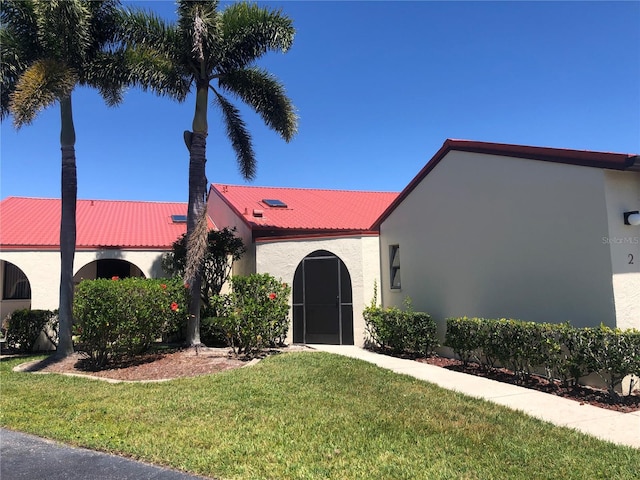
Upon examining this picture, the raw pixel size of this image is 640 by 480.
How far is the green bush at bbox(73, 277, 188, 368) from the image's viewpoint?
30.5ft

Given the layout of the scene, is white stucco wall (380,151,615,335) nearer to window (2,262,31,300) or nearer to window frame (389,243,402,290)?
window frame (389,243,402,290)

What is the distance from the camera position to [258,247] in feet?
46.8

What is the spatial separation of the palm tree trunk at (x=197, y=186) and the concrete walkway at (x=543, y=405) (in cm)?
499

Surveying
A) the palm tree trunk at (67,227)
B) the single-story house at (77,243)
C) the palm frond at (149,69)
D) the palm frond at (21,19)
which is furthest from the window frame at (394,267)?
the palm frond at (21,19)

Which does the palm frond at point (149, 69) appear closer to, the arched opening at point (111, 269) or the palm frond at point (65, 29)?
the palm frond at point (65, 29)

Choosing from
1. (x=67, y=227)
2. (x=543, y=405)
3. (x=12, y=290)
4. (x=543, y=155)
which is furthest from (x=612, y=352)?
(x=12, y=290)

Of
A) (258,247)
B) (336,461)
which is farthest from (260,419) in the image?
(258,247)

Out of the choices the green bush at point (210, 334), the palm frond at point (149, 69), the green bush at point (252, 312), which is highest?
the palm frond at point (149, 69)

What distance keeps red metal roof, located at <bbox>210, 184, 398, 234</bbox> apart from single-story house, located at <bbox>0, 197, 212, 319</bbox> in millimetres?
2777

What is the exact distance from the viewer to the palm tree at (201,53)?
11.3 m

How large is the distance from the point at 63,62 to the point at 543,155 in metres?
10.9

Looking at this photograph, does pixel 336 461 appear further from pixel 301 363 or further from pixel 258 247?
pixel 258 247

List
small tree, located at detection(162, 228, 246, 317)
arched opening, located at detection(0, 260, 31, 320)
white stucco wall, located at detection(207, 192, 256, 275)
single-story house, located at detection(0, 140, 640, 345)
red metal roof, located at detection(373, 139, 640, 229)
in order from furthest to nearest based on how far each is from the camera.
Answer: arched opening, located at detection(0, 260, 31, 320) → white stucco wall, located at detection(207, 192, 256, 275) → small tree, located at detection(162, 228, 246, 317) → single-story house, located at detection(0, 140, 640, 345) → red metal roof, located at detection(373, 139, 640, 229)

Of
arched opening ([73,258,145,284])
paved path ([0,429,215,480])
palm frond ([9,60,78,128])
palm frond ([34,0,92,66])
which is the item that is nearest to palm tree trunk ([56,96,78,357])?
palm frond ([34,0,92,66])
